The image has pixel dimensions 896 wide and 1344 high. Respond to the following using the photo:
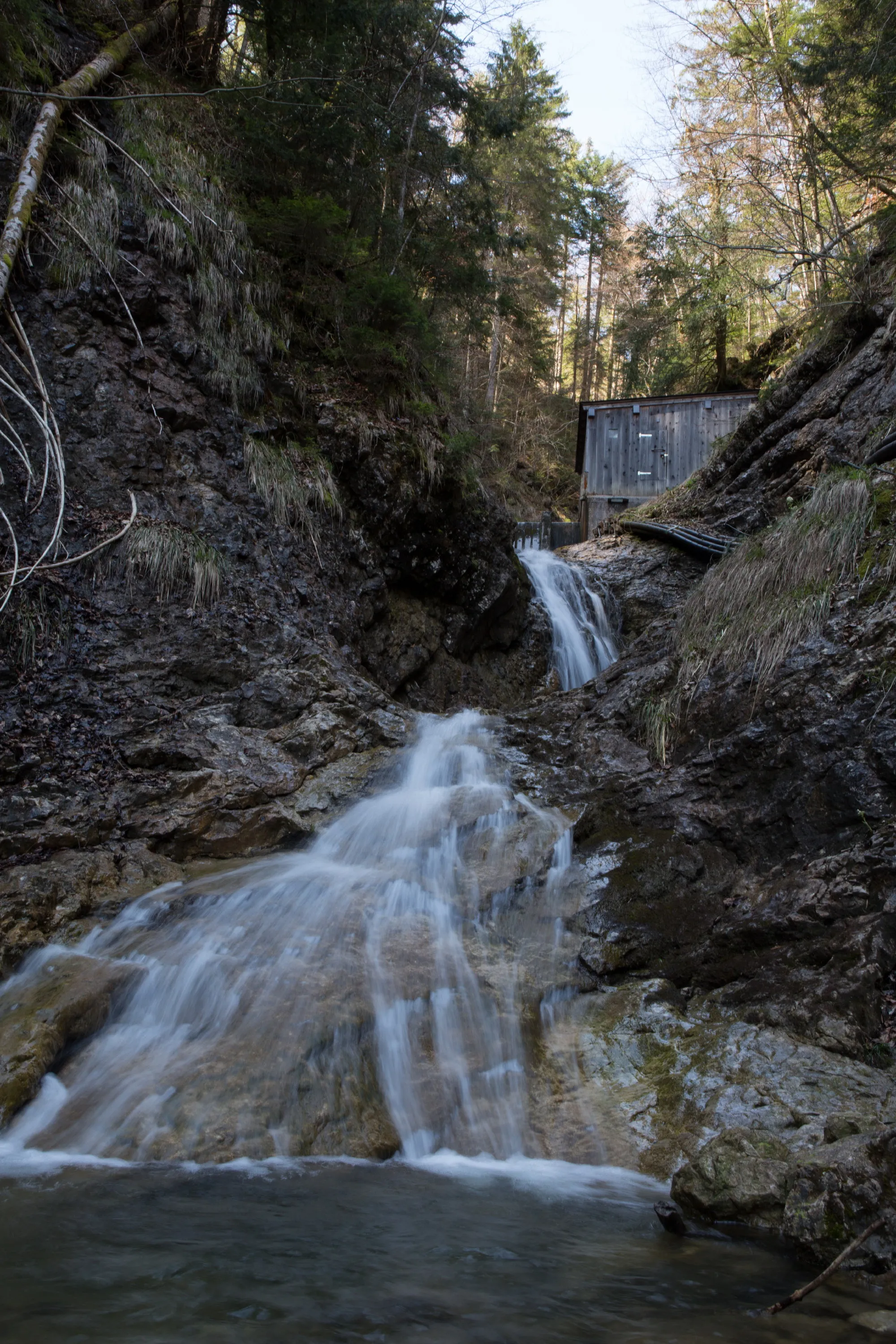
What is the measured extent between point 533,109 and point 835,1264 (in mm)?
27340

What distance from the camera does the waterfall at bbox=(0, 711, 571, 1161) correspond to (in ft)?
12.1

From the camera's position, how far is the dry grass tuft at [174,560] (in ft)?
22.6

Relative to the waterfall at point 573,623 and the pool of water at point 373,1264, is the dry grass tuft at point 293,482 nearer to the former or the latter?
the waterfall at point 573,623

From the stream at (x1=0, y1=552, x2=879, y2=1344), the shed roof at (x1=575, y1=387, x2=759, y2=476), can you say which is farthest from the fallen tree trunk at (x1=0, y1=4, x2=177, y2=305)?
the shed roof at (x1=575, y1=387, x2=759, y2=476)

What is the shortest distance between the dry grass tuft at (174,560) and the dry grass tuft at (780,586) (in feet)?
15.0

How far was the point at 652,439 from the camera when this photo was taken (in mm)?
19828

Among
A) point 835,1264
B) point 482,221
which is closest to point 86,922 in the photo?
point 835,1264

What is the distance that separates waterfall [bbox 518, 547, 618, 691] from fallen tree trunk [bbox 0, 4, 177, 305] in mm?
8396

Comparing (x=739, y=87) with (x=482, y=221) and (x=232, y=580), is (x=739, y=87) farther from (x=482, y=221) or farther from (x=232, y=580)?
(x=232, y=580)

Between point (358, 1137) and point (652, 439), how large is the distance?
756 inches

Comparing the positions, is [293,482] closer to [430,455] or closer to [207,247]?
[430,455]

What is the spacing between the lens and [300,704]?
23.7ft

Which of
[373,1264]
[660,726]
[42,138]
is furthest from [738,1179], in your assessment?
[42,138]

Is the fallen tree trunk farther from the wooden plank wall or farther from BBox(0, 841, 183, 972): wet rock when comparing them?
the wooden plank wall
